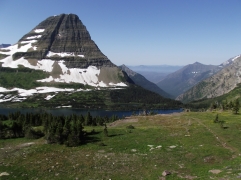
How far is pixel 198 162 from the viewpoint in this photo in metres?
38.2

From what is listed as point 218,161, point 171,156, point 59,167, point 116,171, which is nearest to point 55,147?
point 59,167

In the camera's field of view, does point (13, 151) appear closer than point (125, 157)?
No

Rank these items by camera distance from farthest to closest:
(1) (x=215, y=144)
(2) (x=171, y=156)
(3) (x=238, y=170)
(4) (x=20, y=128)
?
(4) (x=20, y=128) < (1) (x=215, y=144) < (2) (x=171, y=156) < (3) (x=238, y=170)

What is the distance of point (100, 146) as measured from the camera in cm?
4934

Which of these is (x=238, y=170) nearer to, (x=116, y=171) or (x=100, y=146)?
(x=116, y=171)

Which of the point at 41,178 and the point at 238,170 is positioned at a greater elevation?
the point at 238,170

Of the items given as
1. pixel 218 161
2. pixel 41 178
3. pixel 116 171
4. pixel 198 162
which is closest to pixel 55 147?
pixel 41 178

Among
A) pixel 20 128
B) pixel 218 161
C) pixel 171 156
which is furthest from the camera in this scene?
pixel 20 128

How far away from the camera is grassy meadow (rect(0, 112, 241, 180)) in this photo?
112 feet

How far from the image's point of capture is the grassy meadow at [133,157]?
34281mm

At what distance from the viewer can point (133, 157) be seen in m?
41.7

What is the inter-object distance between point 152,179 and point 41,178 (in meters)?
15.7

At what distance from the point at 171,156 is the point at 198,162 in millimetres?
4846

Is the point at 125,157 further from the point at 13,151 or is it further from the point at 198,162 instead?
the point at 13,151
